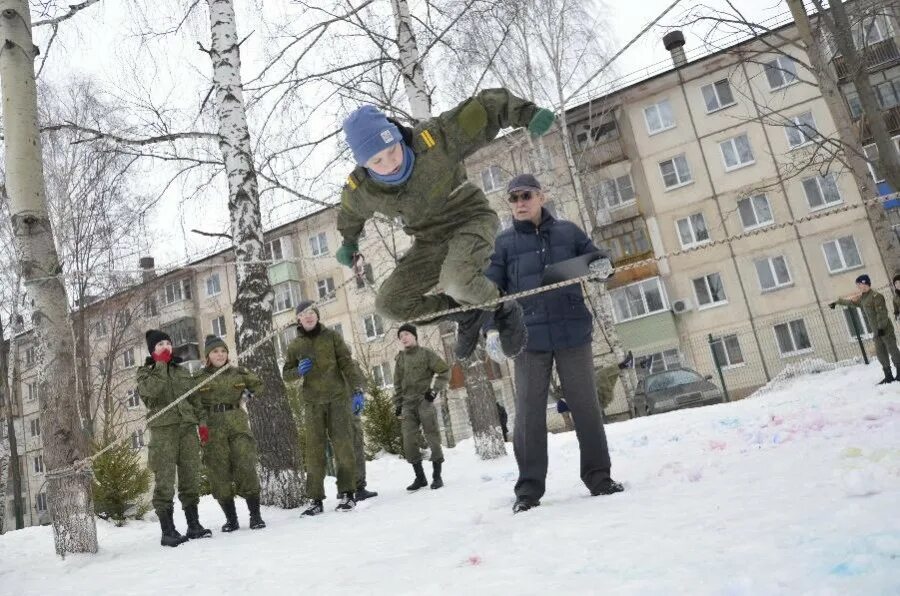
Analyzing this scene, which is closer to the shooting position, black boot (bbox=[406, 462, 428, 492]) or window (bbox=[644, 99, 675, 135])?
black boot (bbox=[406, 462, 428, 492])

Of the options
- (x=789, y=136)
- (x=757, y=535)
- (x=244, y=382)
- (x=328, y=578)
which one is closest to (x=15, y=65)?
(x=244, y=382)

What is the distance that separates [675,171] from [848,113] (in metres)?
17.1

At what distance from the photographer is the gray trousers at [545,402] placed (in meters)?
3.88

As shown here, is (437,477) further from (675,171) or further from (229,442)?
(675,171)

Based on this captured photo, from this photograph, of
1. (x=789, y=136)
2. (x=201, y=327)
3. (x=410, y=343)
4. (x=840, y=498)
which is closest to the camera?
(x=840, y=498)

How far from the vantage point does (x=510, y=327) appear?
3783mm

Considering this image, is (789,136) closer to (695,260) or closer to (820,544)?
(695,260)

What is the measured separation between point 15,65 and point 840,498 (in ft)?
Answer: 23.1

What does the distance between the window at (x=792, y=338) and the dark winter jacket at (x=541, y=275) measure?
71.8 feet

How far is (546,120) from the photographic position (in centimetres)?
337

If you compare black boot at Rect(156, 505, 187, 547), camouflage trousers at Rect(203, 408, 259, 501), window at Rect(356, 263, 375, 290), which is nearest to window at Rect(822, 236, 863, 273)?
window at Rect(356, 263, 375, 290)

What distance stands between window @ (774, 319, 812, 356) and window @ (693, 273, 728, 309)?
2.40 m

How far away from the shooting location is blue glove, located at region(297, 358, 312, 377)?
6.08 m

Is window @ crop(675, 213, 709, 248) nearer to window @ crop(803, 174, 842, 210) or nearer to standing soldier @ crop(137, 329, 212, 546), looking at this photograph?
window @ crop(803, 174, 842, 210)
